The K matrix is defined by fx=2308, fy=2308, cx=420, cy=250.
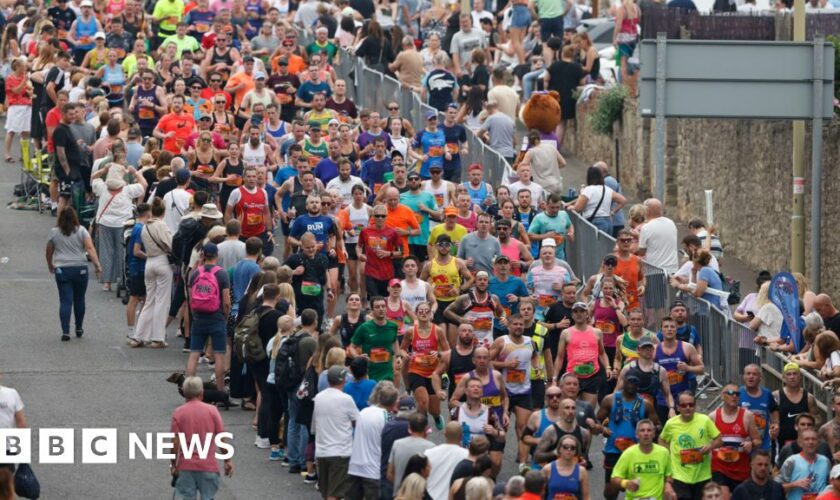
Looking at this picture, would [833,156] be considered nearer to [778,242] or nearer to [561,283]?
[778,242]

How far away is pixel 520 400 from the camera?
21.4 m

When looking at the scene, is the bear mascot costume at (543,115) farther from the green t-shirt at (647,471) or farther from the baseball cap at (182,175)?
the green t-shirt at (647,471)

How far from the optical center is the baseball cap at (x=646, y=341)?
20.7 metres

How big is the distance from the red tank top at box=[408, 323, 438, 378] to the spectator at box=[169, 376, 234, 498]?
3257 millimetres

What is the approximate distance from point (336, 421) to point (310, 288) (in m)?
4.99

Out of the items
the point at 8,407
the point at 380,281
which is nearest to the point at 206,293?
the point at 380,281

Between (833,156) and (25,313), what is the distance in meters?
9.91

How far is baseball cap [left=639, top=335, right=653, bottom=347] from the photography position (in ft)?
67.9

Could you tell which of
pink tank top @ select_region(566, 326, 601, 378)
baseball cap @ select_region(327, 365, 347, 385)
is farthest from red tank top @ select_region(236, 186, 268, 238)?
baseball cap @ select_region(327, 365, 347, 385)

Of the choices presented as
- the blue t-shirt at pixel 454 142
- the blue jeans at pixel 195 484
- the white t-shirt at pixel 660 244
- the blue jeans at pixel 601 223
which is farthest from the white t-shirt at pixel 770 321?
the blue t-shirt at pixel 454 142

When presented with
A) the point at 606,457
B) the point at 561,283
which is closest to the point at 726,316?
the point at 561,283

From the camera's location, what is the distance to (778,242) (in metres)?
29.8

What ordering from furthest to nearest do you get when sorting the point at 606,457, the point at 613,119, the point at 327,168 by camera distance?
the point at 613,119 → the point at 327,168 → the point at 606,457

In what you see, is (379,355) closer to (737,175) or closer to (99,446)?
(99,446)
